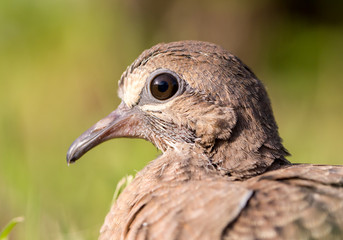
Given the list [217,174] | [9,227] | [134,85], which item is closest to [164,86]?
[134,85]

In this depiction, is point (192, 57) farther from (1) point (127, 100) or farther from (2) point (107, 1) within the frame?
(2) point (107, 1)

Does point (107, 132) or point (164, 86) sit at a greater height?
point (164, 86)

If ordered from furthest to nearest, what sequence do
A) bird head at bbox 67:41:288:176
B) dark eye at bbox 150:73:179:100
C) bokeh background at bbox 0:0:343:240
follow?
bokeh background at bbox 0:0:343:240 < dark eye at bbox 150:73:179:100 < bird head at bbox 67:41:288:176

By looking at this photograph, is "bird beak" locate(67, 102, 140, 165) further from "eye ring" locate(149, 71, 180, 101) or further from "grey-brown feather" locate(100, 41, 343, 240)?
"eye ring" locate(149, 71, 180, 101)

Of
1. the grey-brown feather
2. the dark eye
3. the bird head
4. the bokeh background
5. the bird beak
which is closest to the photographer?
the grey-brown feather

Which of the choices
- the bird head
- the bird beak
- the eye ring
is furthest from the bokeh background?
the eye ring

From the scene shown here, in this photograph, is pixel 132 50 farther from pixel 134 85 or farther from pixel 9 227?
pixel 9 227

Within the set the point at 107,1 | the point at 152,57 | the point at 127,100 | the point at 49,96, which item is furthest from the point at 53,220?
the point at 107,1

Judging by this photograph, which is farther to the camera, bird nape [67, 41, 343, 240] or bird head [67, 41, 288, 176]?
bird head [67, 41, 288, 176]
